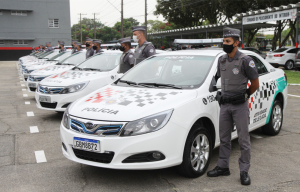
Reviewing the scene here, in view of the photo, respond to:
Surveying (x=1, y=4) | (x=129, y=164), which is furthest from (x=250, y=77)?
(x=1, y=4)

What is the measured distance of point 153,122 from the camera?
3447 millimetres

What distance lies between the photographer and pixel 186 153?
A: 3613mm

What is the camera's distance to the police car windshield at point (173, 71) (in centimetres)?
439

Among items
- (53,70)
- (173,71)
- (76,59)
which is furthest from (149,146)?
(76,59)

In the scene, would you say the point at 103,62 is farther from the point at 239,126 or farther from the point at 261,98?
the point at 239,126

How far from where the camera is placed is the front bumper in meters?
3.37

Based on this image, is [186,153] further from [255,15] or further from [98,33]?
[98,33]

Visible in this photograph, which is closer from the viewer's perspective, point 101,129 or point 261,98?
point 101,129

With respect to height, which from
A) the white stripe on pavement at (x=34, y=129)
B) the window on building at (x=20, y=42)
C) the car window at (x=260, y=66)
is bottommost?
the white stripe on pavement at (x=34, y=129)

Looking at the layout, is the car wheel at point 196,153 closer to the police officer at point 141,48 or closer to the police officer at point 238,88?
the police officer at point 238,88

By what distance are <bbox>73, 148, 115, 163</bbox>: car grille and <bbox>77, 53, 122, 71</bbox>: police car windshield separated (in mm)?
4251

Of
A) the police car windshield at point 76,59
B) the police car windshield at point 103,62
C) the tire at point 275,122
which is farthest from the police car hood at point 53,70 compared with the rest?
the tire at point 275,122

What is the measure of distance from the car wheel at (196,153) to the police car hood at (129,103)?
42 cm

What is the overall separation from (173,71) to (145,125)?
150 centimetres
